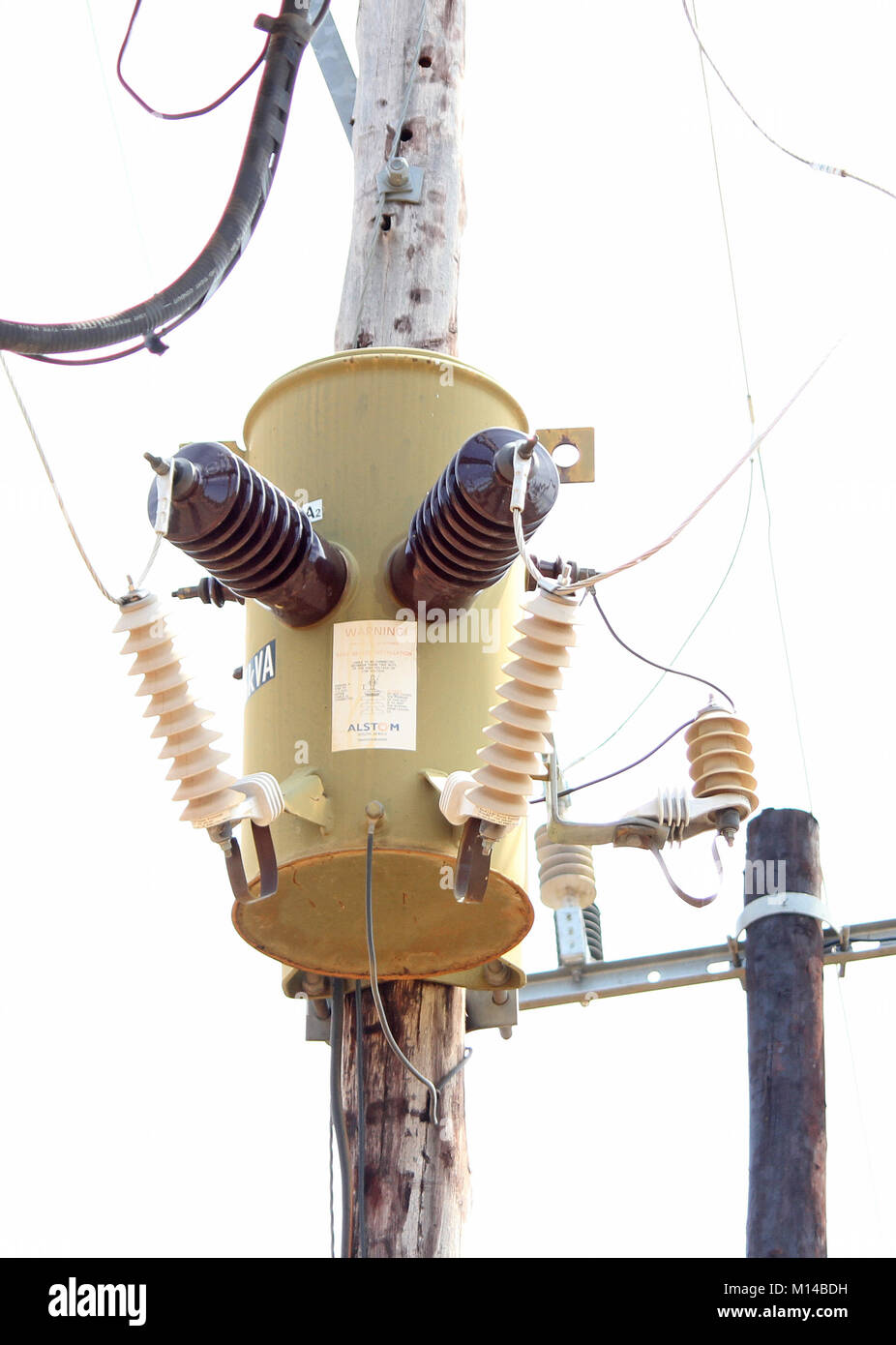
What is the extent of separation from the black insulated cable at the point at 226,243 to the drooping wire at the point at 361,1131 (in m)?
1.38

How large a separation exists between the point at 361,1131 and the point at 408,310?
1.82 meters

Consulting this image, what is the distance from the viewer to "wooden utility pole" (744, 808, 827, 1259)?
4.78 metres

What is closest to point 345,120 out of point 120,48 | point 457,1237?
point 120,48

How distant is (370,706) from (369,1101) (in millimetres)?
837

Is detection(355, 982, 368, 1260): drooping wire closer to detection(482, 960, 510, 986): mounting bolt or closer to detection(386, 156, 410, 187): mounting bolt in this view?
detection(482, 960, 510, 986): mounting bolt

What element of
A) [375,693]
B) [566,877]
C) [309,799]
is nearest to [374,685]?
[375,693]

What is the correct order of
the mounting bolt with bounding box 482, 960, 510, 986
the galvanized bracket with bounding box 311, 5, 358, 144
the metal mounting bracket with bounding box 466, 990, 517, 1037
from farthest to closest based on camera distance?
the galvanized bracket with bounding box 311, 5, 358, 144, the metal mounting bracket with bounding box 466, 990, 517, 1037, the mounting bolt with bounding box 482, 960, 510, 986

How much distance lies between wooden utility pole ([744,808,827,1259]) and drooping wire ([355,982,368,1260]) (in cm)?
153

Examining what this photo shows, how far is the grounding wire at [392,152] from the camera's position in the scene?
4297mm

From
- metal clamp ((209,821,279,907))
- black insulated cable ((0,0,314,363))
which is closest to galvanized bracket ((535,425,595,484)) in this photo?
black insulated cable ((0,0,314,363))

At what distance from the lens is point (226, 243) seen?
158 inches

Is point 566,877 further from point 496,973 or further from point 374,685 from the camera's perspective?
point 374,685

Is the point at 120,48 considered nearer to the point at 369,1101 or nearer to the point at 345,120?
the point at 345,120

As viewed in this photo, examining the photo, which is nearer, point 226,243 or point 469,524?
point 469,524
